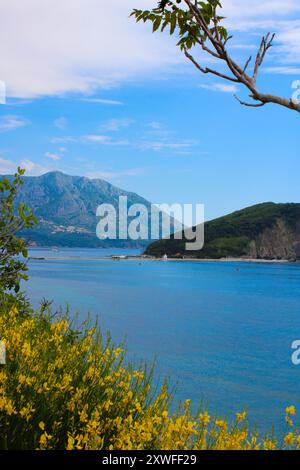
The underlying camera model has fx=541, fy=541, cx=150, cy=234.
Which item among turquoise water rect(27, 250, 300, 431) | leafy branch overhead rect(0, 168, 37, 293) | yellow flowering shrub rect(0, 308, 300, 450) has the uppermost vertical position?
leafy branch overhead rect(0, 168, 37, 293)

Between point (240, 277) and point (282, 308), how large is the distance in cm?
7067

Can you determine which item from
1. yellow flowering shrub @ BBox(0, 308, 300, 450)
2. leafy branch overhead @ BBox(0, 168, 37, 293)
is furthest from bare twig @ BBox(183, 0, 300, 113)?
leafy branch overhead @ BBox(0, 168, 37, 293)

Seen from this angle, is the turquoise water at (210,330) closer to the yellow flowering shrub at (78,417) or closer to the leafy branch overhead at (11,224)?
the yellow flowering shrub at (78,417)

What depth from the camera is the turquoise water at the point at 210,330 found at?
43781 millimetres

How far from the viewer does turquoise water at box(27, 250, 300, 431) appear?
144ft

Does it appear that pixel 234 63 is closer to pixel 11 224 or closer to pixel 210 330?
pixel 11 224

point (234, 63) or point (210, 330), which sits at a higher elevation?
point (234, 63)

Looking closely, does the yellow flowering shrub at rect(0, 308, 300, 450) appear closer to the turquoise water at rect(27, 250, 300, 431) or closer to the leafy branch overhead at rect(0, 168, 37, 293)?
the turquoise water at rect(27, 250, 300, 431)

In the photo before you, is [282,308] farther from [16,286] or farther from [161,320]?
[16,286]

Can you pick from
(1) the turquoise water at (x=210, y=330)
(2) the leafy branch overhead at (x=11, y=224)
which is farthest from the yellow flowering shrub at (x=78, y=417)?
(2) the leafy branch overhead at (x=11, y=224)

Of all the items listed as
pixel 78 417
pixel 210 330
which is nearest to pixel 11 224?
pixel 78 417

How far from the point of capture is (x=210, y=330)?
7538 cm

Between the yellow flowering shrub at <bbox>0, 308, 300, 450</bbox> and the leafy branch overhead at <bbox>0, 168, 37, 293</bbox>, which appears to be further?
the leafy branch overhead at <bbox>0, 168, 37, 293</bbox>

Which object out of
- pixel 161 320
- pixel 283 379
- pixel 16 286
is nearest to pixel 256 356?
pixel 283 379
